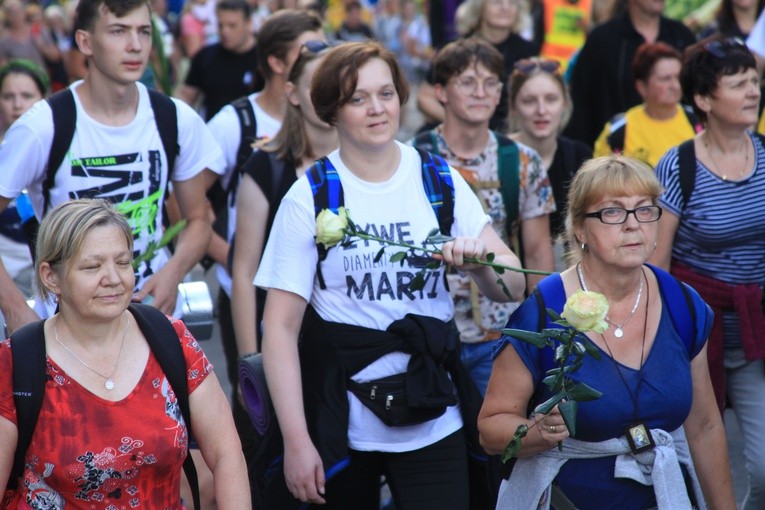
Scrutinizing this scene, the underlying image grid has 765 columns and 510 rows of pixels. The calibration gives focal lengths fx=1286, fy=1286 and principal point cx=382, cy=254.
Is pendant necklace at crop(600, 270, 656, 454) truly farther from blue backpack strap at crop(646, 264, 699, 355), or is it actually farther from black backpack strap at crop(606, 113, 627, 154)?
black backpack strap at crop(606, 113, 627, 154)

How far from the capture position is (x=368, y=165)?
165 inches

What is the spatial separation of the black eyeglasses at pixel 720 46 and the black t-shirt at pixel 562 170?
94cm

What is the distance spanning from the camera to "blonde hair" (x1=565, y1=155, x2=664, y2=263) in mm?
3791

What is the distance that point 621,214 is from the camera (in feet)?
12.4

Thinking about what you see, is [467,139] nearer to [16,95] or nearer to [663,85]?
[663,85]

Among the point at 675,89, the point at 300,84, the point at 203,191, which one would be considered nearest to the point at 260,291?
the point at 203,191

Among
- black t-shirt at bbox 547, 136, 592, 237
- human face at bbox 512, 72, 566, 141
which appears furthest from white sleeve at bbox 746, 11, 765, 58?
black t-shirt at bbox 547, 136, 592, 237

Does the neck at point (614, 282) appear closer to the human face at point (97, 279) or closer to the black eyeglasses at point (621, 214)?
the black eyeglasses at point (621, 214)

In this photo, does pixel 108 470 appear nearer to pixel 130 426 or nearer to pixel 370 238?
pixel 130 426

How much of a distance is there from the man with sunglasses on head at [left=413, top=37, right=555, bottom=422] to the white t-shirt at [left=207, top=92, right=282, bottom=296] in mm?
831

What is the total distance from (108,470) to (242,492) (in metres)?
0.41

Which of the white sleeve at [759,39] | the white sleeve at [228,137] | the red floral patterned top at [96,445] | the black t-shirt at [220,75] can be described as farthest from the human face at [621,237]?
the black t-shirt at [220,75]

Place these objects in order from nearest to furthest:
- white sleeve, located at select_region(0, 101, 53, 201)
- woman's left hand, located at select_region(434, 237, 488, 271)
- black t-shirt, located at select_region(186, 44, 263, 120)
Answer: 1. woman's left hand, located at select_region(434, 237, 488, 271)
2. white sleeve, located at select_region(0, 101, 53, 201)
3. black t-shirt, located at select_region(186, 44, 263, 120)

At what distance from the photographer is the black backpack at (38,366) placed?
11.0 feet
